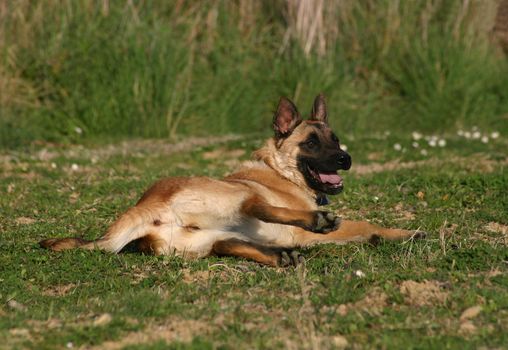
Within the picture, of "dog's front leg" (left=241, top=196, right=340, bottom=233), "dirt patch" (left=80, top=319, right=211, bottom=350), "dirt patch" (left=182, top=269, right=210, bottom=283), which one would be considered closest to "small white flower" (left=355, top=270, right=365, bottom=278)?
"dog's front leg" (left=241, top=196, right=340, bottom=233)

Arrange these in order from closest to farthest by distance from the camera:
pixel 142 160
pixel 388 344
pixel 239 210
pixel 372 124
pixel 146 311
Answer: pixel 388 344 < pixel 146 311 < pixel 239 210 < pixel 142 160 < pixel 372 124

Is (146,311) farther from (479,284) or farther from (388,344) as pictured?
(479,284)

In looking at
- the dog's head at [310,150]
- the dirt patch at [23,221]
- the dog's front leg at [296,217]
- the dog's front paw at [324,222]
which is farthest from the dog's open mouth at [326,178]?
the dirt patch at [23,221]

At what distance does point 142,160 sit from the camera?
11.0 metres

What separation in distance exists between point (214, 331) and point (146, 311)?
481 mm

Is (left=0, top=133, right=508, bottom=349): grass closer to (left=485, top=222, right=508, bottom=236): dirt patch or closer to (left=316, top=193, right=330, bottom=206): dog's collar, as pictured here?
(left=485, top=222, right=508, bottom=236): dirt patch

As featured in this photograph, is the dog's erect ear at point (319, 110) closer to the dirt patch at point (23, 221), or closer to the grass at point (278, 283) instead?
the grass at point (278, 283)

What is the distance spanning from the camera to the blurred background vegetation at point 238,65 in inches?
501

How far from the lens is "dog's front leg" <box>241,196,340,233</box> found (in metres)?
5.62

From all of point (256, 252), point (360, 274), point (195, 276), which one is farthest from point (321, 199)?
point (360, 274)

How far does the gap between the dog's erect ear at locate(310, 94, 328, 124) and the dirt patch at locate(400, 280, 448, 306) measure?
2.75m

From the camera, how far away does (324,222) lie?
5.62 metres

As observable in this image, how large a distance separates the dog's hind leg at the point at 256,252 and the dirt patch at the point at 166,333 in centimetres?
Result: 133

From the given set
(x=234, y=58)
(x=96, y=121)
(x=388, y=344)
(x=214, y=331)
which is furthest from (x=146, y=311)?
(x=234, y=58)
